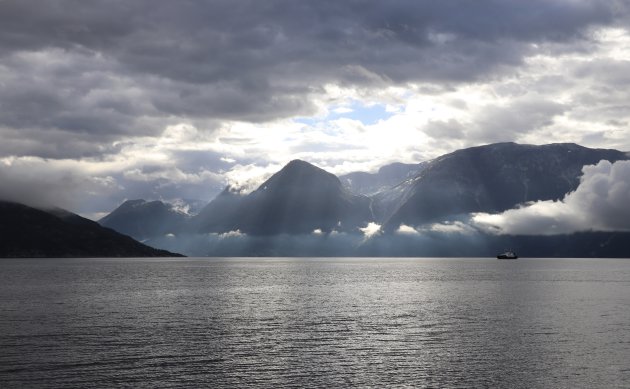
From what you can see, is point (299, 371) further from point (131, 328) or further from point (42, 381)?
point (131, 328)

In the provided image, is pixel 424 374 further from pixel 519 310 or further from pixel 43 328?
pixel 519 310

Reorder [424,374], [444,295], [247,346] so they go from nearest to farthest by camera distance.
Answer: [424,374], [247,346], [444,295]

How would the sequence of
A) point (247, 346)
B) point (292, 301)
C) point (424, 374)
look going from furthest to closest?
point (292, 301), point (247, 346), point (424, 374)

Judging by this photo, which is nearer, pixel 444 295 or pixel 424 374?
pixel 424 374

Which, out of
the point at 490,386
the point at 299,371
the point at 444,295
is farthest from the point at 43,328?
the point at 444,295

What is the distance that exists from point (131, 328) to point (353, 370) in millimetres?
48331

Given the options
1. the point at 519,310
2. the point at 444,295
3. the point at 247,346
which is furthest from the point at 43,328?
the point at 444,295

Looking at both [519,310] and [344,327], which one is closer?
[344,327]

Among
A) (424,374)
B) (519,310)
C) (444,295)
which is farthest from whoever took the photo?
(444,295)

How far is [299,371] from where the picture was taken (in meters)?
70.9

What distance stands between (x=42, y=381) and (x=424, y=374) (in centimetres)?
4234

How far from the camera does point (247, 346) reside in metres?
86.9

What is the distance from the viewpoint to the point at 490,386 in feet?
212

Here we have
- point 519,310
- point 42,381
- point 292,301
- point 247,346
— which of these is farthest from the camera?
point 292,301
